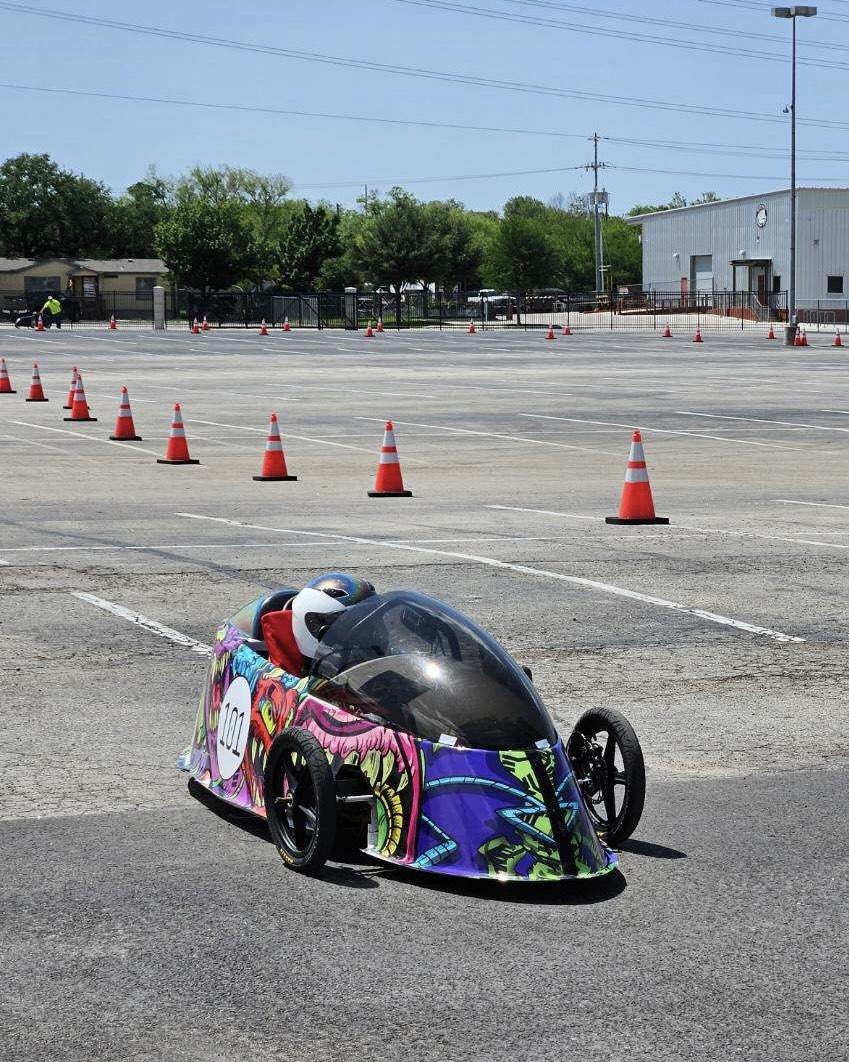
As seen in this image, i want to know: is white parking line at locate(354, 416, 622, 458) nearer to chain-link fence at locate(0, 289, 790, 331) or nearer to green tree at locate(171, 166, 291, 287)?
chain-link fence at locate(0, 289, 790, 331)

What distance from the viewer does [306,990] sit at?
5027 millimetres

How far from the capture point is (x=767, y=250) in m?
96.6

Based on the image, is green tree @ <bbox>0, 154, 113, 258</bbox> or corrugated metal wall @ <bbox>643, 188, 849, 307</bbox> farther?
green tree @ <bbox>0, 154, 113, 258</bbox>

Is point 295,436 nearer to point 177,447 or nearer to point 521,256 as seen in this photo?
point 177,447

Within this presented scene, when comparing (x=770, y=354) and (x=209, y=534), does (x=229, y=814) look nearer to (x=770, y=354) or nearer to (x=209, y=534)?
(x=209, y=534)

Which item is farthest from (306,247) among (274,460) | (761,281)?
(274,460)

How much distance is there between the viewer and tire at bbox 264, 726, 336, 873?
19.7 feet

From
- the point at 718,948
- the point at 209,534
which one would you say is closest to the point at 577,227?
the point at 209,534

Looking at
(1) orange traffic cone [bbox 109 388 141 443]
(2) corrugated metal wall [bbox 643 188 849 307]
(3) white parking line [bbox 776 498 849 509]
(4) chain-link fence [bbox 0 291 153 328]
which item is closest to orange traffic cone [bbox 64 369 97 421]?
(1) orange traffic cone [bbox 109 388 141 443]

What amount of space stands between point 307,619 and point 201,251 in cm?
10101

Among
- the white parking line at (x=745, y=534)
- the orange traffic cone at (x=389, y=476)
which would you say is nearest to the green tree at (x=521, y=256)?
the orange traffic cone at (x=389, y=476)

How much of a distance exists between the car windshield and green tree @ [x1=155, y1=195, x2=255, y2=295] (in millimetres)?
98971

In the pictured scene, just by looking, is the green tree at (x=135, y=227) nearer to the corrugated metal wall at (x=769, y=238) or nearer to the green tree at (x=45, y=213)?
the green tree at (x=45, y=213)

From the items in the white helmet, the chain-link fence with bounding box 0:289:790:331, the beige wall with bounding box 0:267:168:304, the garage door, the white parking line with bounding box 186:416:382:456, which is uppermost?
the beige wall with bounding box 0:267:168:304
